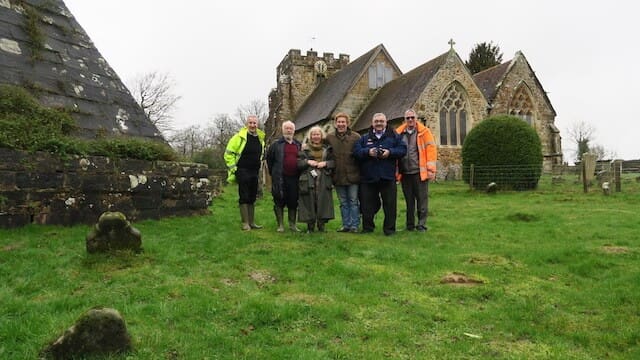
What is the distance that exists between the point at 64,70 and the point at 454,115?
20.6 meters

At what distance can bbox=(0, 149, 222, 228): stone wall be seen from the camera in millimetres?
6246

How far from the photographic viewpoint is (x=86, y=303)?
4121mm

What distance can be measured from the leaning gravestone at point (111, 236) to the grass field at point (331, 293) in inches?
7.1

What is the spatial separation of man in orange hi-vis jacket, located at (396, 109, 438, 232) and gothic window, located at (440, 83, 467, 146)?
17.3 m

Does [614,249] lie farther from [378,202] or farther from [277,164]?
[277,164]

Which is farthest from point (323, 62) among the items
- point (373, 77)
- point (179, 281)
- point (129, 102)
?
point (179, 281)

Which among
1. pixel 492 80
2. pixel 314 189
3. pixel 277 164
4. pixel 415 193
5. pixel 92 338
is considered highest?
pixel 492 80

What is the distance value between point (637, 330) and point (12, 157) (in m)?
7.02

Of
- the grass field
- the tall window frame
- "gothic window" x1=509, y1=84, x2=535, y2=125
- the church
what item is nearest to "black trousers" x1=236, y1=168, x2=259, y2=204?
the grass field

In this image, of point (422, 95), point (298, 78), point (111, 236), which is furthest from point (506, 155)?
point (298, 78)

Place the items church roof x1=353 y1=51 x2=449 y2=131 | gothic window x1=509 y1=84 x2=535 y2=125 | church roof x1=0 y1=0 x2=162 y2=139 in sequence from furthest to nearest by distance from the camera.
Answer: gothic window x1=509 y1=84 x2=535 y2=125 < church roof x1=353 y1=51 x2=449 y2=131 < church roof x1=0 y1=0 x2=162 y2=139

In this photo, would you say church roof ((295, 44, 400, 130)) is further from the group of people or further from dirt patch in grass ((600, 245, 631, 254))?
dirt patch in grass ((600, 245, 631, 254))

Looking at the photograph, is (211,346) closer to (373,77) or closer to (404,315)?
(404,315)

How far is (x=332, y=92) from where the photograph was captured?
30531 mm
